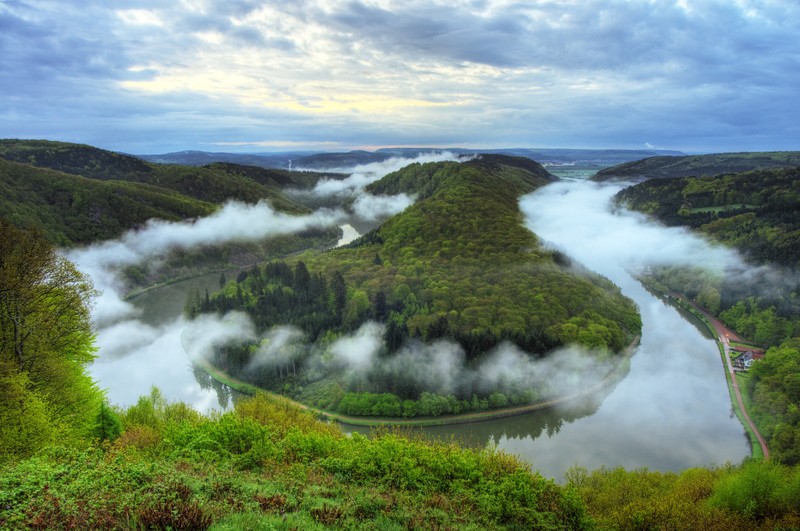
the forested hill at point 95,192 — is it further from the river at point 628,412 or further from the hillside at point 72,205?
the river at point 628,412

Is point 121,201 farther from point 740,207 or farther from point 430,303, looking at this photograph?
point 740,207

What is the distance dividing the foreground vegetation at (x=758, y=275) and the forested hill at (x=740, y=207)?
0.59 feet

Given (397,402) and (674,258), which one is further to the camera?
(674,258)

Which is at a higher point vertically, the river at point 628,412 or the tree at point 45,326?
the tree at point 45,326

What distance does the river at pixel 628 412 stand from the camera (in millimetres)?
35656

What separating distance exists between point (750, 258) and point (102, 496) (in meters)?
100

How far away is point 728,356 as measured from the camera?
55094 mm

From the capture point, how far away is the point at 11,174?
102000 mm

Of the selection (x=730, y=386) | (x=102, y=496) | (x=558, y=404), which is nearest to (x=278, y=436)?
(x=102, y=496)

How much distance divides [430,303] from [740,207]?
106 metres

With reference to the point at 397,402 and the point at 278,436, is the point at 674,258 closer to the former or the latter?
the point at 397,402

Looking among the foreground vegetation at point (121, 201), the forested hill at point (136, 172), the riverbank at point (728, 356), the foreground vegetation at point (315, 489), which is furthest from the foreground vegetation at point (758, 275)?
the forested hill at point (136, 172)

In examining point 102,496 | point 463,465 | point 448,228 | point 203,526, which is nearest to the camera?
point 203,526

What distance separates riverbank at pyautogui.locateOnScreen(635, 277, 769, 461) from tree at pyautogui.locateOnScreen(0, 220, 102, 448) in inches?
1683
